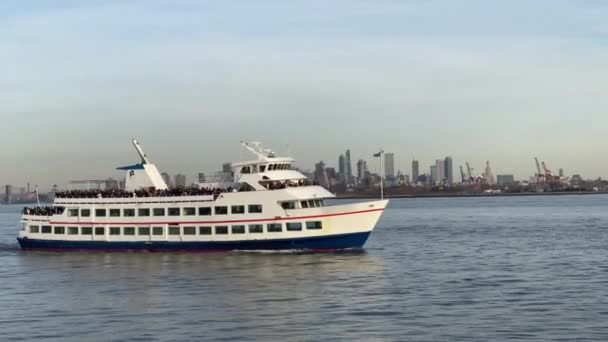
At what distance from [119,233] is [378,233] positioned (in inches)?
1693

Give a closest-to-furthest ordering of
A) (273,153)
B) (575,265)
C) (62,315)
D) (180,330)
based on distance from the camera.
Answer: (180,330), (62,315), (575,265), (273,153)

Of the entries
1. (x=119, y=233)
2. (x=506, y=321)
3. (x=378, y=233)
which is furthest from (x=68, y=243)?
(x=506, y=321)

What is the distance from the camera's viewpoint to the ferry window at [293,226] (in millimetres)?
75312

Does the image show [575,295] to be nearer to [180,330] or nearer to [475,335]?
[475,335]

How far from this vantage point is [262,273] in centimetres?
6322

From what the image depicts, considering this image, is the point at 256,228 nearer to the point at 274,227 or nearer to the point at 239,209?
the point at 274,227

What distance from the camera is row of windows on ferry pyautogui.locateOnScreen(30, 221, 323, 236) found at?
2970 inches

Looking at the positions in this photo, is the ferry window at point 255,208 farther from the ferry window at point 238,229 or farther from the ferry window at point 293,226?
the ferry window at point 293,226

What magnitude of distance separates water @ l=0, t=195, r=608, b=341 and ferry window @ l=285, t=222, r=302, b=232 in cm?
224

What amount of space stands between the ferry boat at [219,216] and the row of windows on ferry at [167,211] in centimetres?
8

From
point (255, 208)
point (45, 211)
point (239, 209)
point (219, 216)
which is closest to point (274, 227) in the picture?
point (255, 208)

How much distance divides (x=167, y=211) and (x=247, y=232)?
25.9ft

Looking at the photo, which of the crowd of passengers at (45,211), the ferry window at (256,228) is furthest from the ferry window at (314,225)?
the crowd of passengers at (45,211)

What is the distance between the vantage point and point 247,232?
251 ft
